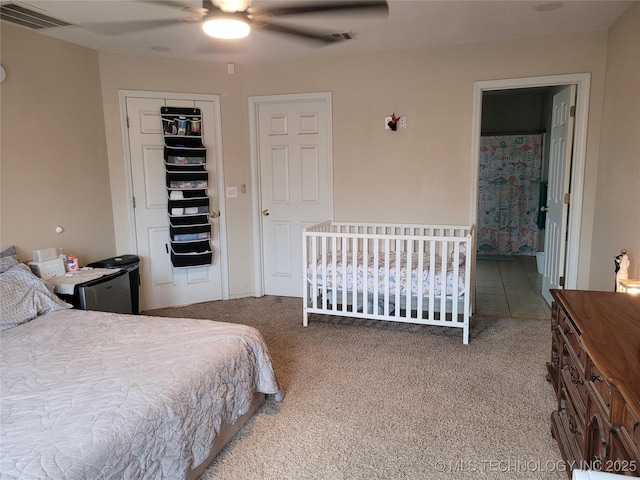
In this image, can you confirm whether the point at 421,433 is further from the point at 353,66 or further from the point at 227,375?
the point at 353,66

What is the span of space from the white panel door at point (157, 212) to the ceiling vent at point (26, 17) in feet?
3.09

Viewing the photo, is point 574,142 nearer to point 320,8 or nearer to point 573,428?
point 320,8

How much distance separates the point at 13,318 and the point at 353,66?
11.1 feet

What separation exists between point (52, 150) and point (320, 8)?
2.42 m

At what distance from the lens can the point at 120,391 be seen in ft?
5.83

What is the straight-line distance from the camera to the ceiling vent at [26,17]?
9.37ft

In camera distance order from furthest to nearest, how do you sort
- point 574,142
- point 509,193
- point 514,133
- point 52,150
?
point 509,193 → point 514,133 → point 574,142 → point 52,150

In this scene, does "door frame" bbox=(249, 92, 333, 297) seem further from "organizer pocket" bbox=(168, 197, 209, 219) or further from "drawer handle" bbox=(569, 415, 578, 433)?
Answer: "drawer handle" bbox=(569, 415, 578, 433)

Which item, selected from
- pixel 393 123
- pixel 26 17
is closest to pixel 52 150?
pixel 26 17

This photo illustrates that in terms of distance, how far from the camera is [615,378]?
4.06ft

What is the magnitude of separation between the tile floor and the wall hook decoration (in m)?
1.92

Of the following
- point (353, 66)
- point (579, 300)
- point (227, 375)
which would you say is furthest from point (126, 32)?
point (579, 300)

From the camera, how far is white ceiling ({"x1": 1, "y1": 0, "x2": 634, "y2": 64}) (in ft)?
9.48

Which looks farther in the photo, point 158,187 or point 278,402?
point 158,187
